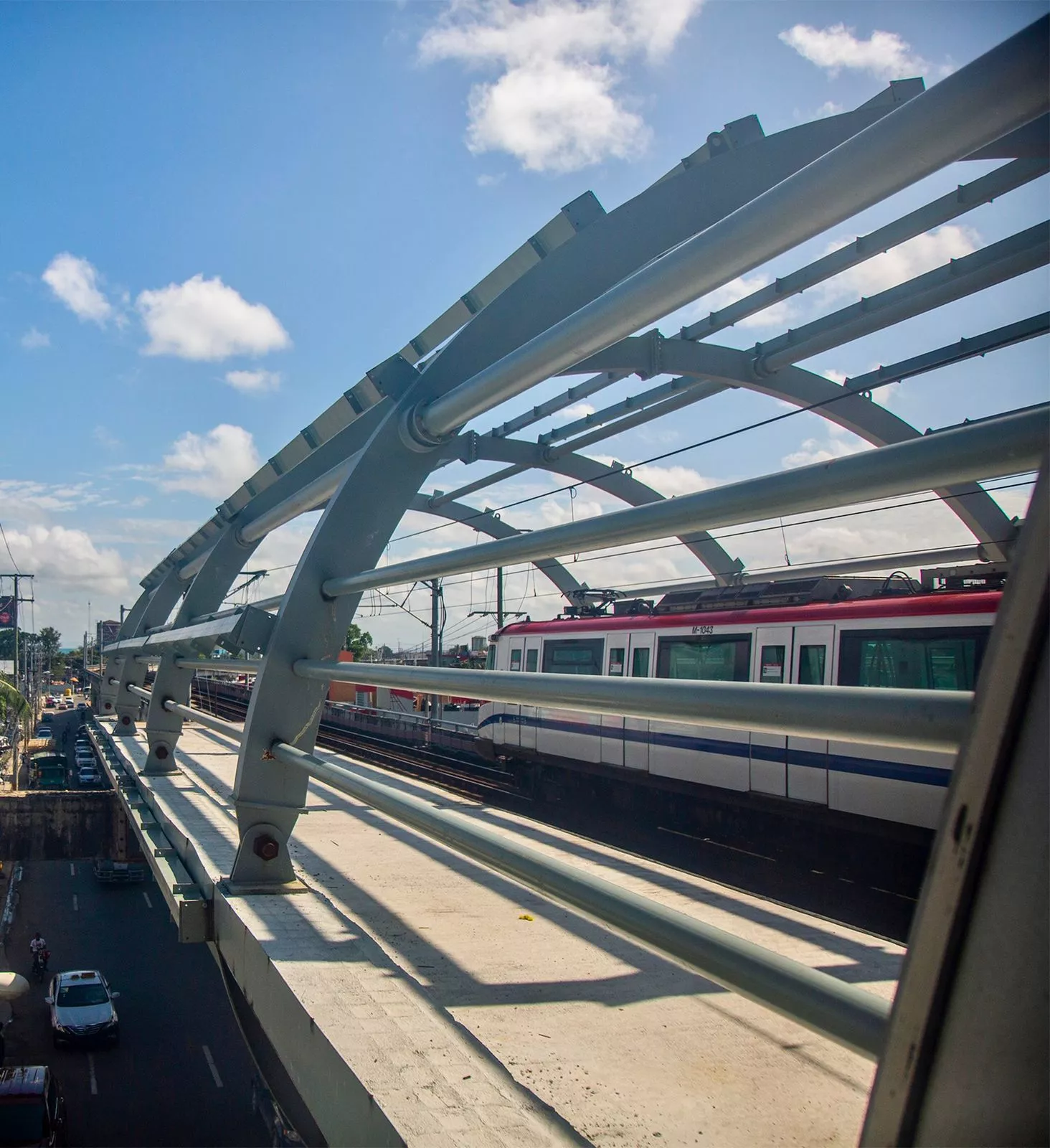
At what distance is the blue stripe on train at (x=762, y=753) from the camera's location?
28.7 ft

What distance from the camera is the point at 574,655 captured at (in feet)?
44.3

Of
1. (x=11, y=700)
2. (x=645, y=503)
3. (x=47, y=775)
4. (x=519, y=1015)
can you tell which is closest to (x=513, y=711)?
(x=645, y=503)

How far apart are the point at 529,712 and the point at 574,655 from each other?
2.12 metres

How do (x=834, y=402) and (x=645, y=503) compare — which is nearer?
(x=645, y=503)

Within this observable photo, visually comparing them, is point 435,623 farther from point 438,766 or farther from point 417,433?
point 417,433

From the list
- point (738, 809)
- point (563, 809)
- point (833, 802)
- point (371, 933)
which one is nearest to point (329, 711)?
point (563, 809)

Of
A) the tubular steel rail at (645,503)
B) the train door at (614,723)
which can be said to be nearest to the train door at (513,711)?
the train door at (614,723)

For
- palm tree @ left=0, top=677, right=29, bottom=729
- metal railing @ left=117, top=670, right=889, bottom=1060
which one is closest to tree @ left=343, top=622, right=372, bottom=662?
palm tree @ left=0, top=677, right=29, bottom=729

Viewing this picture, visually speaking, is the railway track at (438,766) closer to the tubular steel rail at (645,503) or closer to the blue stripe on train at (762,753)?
the blue stripe on train at (762,753)

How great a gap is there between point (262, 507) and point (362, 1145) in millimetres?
5722

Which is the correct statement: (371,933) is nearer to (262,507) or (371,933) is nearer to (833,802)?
(262,507)

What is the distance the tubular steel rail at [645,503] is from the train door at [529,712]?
714 centimetres

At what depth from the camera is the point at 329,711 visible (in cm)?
3206

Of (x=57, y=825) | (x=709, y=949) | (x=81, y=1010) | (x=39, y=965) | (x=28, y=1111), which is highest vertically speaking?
(x=709, y=949)
